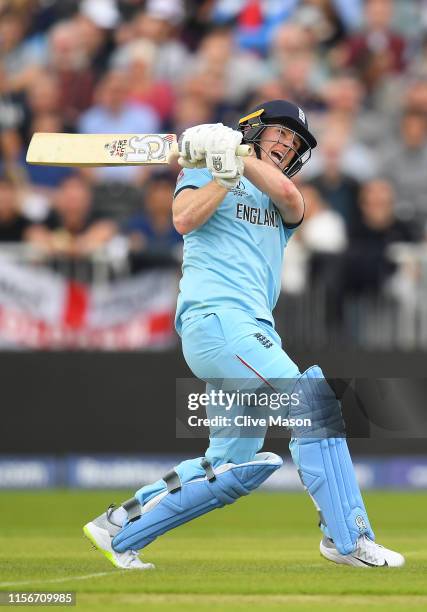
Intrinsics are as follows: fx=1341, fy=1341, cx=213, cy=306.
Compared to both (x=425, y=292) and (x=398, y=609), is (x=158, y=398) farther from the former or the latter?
(x=398, y=609)

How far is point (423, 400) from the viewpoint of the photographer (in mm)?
10945

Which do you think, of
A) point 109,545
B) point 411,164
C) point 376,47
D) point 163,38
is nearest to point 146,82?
point 163,38

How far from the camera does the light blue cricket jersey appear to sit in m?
5.91

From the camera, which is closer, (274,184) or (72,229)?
(274,184)

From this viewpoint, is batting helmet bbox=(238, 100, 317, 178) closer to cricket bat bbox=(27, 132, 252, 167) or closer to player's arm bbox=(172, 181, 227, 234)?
cricket bat bbox=(27, 132, 252, 167)

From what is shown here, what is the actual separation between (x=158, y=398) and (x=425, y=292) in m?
2.50

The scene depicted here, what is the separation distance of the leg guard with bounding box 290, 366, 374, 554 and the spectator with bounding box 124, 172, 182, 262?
5.80 meters

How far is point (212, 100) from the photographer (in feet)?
41.7

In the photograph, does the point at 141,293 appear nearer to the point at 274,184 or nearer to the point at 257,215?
the point at 257,215

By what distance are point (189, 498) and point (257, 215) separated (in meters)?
1.30

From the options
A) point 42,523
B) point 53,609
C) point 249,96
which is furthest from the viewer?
point 249,96

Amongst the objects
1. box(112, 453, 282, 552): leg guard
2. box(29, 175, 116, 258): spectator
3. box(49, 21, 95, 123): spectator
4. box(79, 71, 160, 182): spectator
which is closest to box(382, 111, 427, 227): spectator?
box(79, 71, 160, 182): spectator

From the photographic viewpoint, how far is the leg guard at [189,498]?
5766 millimetres

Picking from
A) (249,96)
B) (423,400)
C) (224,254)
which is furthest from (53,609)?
(249,96)
